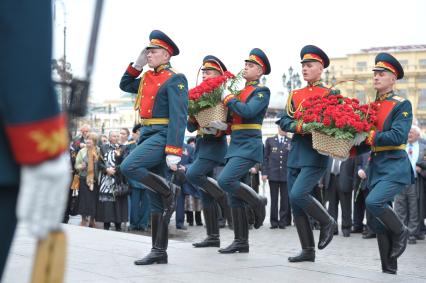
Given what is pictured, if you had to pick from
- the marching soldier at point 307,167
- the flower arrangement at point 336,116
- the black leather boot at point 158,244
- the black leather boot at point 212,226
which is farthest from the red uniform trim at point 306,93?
the black leather boot at point 158,244

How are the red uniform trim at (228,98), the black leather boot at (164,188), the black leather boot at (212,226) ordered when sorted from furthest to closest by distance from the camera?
the black leather boot at (212,226) < the red uniform trim at (228,98) < the black leather boot at (164,188)

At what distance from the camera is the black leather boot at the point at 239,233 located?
29.2 ft

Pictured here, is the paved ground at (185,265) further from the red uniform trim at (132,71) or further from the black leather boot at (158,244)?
the red uniform trim at (132,71)

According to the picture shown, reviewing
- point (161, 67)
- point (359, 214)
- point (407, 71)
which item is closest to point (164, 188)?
point (161, 67)

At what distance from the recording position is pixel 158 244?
302 inches

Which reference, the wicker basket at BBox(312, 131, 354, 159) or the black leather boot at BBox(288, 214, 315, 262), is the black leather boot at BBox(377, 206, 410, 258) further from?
the black leather boot at BBox(288, 214, 315, 262)

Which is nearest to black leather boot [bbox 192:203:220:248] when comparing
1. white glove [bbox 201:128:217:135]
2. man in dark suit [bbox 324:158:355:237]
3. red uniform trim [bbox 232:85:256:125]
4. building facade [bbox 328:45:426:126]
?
white glove [bbox 201:128:217:135]

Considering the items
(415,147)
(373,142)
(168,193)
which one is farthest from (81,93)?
(415,147)

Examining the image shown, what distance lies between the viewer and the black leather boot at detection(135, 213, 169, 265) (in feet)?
24.7

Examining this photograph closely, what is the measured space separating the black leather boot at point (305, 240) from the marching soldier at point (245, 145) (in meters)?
0.74

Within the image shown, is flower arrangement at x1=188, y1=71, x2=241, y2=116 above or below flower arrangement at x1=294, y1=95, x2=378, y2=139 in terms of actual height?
above

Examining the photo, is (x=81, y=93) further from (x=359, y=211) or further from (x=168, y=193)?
(x=359, y=211)

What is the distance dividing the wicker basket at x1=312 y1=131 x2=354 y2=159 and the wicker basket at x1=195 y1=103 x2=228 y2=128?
4.03ft

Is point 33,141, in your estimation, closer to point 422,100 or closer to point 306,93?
point 306,93
